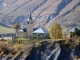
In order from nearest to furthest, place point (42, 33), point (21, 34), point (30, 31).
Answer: point (42, 33), point (30, 31), point (21, 34)

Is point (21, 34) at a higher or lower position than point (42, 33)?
higher

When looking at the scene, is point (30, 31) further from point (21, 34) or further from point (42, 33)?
point (42, 33)

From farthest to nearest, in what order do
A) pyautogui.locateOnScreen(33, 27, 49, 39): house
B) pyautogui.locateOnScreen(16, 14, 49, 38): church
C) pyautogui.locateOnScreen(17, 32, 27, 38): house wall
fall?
pyautogui.locateOnScreen(17, 32, 27, 38): house wall, pyautogui.locateOnScreen(16, 14, 49, 38): church, pyautogui.locateOnScreen(33, 27, 49, 39): house

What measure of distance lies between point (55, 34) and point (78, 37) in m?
9.62

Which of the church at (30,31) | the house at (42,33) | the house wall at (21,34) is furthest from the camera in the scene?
the house wall at (21,34)

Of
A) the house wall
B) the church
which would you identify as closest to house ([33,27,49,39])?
the church

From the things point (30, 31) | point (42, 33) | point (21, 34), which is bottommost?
point (42, 33)

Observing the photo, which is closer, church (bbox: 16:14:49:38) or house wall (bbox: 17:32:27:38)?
church (bbox: 16:14:49:38)

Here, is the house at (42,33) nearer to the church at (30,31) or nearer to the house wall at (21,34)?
the church at (30,31)

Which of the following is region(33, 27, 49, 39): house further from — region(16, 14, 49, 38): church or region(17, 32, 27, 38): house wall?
region(17, 32, 27, 38): house wall

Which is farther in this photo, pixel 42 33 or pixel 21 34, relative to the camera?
pixel 21 34

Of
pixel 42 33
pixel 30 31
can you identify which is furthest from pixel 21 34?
pixel 42 33

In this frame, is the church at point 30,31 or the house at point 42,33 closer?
the house at point 42,33

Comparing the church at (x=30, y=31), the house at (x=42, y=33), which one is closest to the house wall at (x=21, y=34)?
the church at (x=30, y=31)
